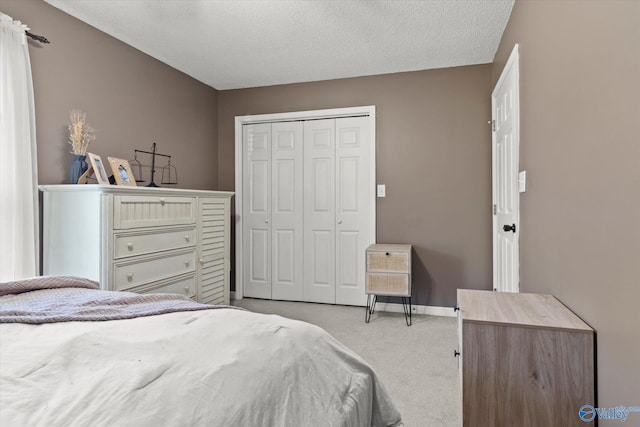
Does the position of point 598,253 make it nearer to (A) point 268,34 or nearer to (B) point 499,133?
(B) point 499,133

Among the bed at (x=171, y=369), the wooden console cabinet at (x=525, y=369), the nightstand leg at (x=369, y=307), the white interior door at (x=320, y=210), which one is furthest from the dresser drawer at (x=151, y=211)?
the wooden console cabinet at (x=525, y=369)

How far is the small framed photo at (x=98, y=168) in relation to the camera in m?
2.54

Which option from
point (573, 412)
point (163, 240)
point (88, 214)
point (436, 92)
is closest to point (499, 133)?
point (436, 92)

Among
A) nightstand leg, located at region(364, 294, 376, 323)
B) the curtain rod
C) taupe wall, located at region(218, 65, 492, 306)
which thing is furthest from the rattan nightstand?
the curtain rod

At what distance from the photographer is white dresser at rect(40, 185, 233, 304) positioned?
2.24 m

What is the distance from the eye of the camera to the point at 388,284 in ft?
10.8

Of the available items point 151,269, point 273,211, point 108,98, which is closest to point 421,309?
point 273,211

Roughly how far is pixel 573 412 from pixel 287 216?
3245mm

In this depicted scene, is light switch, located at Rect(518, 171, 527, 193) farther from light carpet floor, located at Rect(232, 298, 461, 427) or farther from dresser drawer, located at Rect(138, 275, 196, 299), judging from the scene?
dresser drawer, located at Rect(138, 275, 196, 299)

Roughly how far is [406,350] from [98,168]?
2581 millimetres

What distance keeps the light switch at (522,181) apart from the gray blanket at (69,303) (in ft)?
5.75

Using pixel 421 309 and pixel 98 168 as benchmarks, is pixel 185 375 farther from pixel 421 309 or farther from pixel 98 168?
pixel 421 309

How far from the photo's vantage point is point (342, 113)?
12.8 ft

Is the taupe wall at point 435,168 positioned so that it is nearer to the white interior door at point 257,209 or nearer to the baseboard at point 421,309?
the baseboard at point 421,309
